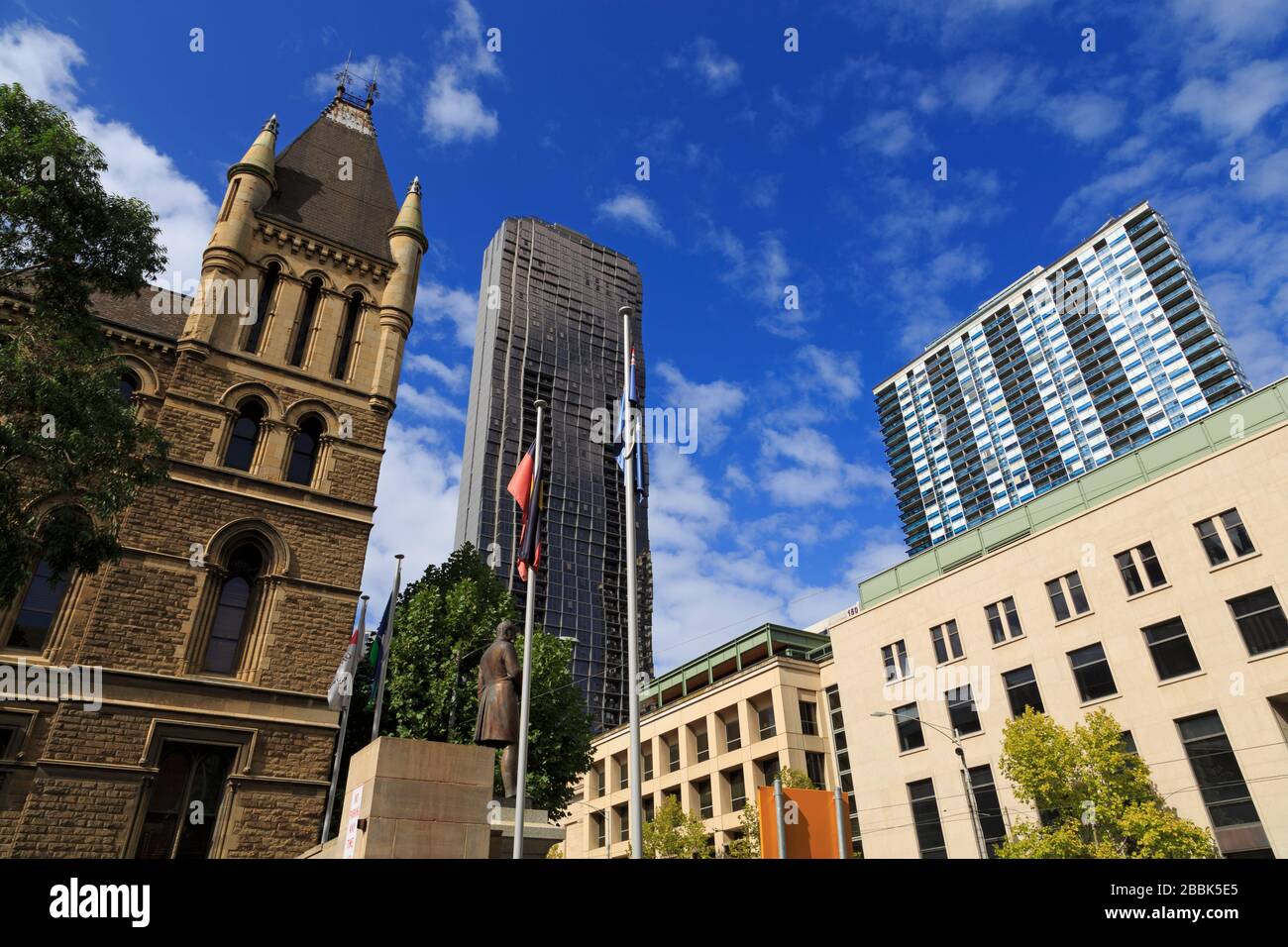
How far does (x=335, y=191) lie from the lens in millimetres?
31703

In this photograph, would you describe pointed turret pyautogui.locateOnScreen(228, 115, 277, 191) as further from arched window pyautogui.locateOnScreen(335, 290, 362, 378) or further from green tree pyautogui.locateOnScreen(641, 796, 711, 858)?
green tree pyautogui.locateOnScreen(641, 796, 711, 858)

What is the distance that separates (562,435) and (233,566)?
9484 centimetres

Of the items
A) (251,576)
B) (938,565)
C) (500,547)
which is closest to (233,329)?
(251,576)

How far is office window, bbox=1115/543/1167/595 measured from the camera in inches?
1361

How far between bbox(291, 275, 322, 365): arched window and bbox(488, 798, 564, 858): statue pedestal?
18.5m

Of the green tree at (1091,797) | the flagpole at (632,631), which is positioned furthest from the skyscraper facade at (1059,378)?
the flagpole at (632,631)

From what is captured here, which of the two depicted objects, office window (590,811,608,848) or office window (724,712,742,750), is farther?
office window (590,811,608,848)

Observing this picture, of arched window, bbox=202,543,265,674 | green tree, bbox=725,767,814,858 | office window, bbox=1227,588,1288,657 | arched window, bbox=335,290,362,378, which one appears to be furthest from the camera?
green tree, bbox=725,767,814,858

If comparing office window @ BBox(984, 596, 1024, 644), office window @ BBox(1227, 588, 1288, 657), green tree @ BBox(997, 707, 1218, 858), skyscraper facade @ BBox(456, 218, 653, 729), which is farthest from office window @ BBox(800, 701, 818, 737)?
skyscraper facade @ BBox(456, 218, 653, 729)

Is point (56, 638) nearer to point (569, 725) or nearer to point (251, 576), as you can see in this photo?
point (251, 576)

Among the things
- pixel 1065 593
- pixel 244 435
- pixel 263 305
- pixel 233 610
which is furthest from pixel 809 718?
pixel 263 305

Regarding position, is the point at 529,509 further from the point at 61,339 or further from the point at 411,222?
the point at 411,222
